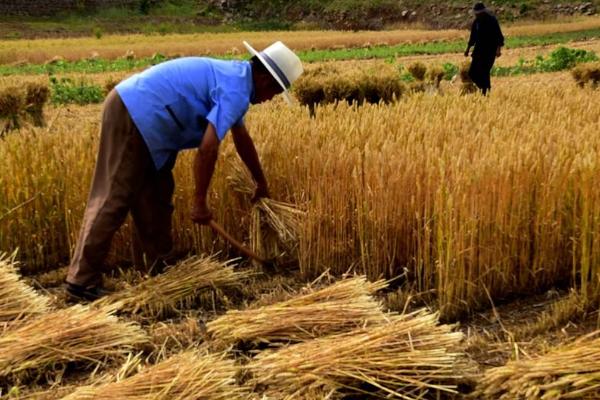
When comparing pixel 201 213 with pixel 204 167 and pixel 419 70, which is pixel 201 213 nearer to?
pixel 204 167

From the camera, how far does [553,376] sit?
2674 mm

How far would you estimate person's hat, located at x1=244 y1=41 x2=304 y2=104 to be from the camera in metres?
3.82

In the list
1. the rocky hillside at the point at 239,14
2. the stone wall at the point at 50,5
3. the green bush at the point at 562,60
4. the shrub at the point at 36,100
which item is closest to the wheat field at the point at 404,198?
the shrub at the point at 36,100

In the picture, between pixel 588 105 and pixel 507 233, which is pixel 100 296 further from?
pixel 588 105

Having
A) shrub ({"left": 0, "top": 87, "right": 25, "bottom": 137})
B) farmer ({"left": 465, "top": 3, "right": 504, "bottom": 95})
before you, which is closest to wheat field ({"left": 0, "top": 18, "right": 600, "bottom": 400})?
shrub ({"left": 0, "top": 87, "right": 25, "bottom": 137})

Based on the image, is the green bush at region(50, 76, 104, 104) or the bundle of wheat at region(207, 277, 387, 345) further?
the green bush at region(50, 76, 104, 104)

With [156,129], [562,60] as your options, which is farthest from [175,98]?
[562,60]

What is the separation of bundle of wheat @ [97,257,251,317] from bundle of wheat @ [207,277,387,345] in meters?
0.53

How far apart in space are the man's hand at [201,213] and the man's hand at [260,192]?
1.32ft

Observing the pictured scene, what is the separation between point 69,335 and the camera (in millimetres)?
3311

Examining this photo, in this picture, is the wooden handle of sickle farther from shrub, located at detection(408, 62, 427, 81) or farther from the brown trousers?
shrub, located at detection(408, 62, 427, 81)

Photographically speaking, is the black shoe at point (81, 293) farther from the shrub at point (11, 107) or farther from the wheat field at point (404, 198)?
the shrub at point (11, 107)

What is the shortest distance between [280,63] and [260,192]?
0.79 m

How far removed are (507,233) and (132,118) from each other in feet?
6.41
